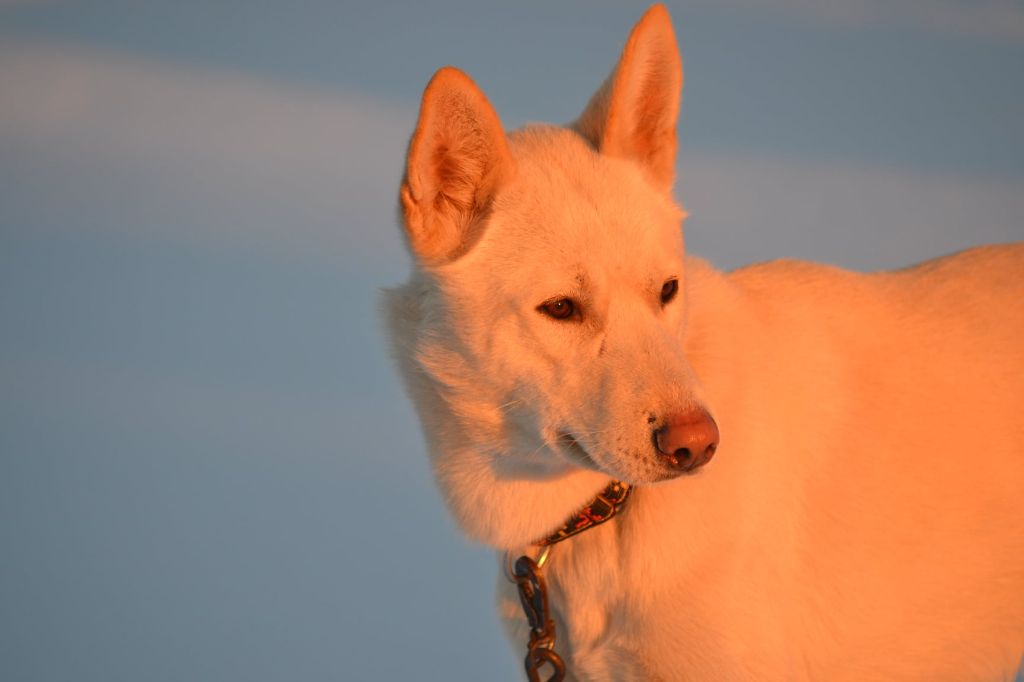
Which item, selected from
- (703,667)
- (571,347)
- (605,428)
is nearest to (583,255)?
(571,347)

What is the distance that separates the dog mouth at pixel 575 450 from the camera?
3090 millimetres

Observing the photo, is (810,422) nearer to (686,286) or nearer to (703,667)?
(686,286)

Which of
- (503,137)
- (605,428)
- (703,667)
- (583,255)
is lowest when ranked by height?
(703,667)

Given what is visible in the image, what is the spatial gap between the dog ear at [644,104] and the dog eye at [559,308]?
569 millimetres

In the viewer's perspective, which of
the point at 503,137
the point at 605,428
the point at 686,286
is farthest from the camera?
the point at 686,286

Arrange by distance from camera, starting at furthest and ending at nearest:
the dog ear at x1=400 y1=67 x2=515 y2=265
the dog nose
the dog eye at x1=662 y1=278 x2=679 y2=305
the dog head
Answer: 1. the dog eye at x1=662 y1=278 x2=679 y2=305
2. the dog ear at x1=400 y1=67 x2=515 y2=265
3. the dog head
4. the dog nose

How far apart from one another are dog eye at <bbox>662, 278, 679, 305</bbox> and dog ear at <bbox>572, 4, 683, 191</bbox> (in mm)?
408

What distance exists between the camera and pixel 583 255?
316 cm

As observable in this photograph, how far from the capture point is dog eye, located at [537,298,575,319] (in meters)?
3.17

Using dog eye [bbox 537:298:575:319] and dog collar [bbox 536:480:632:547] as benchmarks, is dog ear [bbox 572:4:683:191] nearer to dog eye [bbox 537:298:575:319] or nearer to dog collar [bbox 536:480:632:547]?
dog eye [bbox 537:298:575:319]

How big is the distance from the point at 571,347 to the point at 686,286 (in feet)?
1.70

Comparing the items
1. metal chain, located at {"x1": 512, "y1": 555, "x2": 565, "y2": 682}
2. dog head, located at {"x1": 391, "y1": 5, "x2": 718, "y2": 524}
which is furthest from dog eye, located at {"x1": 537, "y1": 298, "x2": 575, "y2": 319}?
metal chain, located at {"x1": 512, "y1": 555, "x2": 565, "y2": 682}

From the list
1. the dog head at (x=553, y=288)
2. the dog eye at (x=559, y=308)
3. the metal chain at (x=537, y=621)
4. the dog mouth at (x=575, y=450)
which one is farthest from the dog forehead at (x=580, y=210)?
the metal chain at (x=537, y=621)

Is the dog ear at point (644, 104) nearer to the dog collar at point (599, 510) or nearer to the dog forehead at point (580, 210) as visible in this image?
the dog forehead at point (580, 210)
